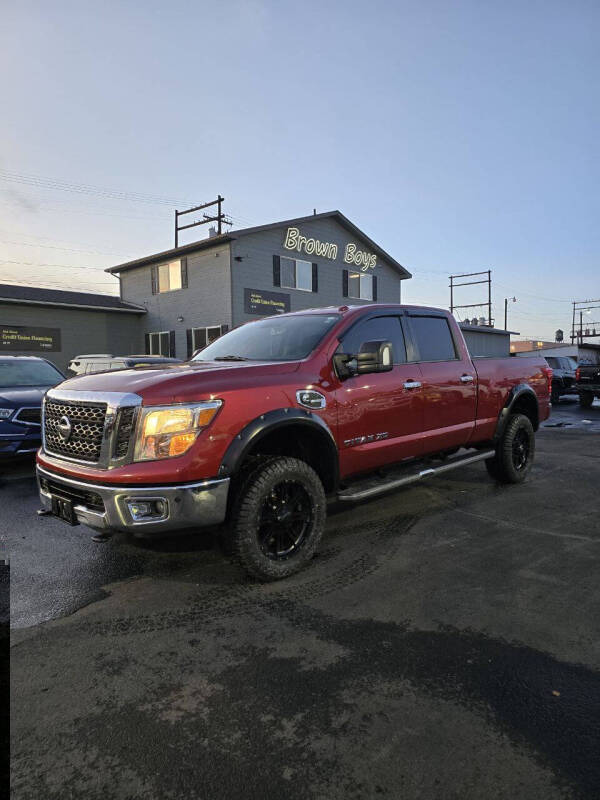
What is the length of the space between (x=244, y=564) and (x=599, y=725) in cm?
202

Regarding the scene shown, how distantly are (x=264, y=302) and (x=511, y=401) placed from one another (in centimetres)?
1735

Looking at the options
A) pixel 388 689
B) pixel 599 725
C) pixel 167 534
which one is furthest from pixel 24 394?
pixel 599 725

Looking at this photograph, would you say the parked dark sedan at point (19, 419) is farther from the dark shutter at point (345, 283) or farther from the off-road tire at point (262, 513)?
the dark shutter at point (345, 283)

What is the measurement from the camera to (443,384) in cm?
493

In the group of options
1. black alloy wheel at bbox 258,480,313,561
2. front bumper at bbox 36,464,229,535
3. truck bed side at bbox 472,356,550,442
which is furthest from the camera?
truck bed side at bbox 472,356,550,442

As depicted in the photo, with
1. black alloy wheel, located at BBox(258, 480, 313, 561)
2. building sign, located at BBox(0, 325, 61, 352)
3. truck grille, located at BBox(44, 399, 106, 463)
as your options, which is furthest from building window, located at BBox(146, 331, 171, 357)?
black alloy wheel, located at BBox(258, 480, 313, 561)

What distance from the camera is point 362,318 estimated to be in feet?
14.5

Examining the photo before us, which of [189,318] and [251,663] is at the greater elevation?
[189,318]

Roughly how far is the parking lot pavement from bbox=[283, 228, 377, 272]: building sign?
2043 centimetres

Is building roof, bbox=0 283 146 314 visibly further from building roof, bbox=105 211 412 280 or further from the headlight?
the headlight

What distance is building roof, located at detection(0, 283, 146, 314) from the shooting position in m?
20.9

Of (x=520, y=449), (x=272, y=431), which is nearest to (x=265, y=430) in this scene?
(x=272, y=431)

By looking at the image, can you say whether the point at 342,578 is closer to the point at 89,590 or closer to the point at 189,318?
the point at 89,590

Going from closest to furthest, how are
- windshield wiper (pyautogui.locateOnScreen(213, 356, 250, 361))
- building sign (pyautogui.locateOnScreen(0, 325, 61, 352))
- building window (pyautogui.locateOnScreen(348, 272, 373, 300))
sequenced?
windshield wiper (pyautogui.locateOnScreen(213, 356, 250, 361)) → building sign (pyautogui.locateOnScreen(0, 325, 61, 352)) → building window (pyautogui.locateOnScreen(348, 272, 373, 300))
